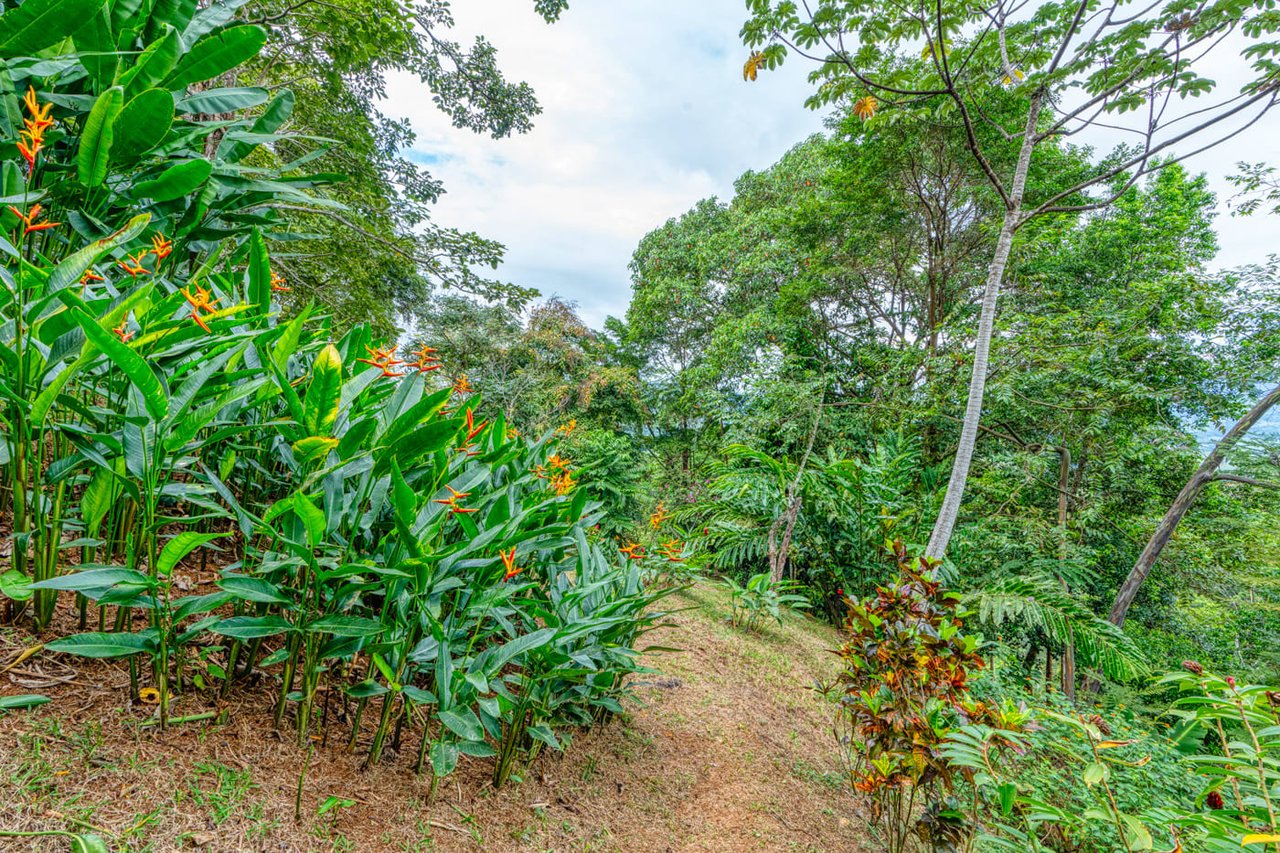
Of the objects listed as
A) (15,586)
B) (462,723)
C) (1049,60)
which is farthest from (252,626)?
(1049,60)

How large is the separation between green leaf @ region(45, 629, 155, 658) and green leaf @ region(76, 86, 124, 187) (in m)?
0.94

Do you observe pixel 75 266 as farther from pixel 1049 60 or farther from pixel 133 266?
pixel 1049 60

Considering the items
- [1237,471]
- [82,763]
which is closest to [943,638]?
[82,763]

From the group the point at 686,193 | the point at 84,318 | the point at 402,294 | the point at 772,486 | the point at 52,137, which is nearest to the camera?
the point at 84,318

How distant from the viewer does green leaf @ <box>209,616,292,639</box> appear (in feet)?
2.80

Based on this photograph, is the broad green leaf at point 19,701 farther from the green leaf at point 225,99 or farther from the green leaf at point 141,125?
the green leaf at point 225,99

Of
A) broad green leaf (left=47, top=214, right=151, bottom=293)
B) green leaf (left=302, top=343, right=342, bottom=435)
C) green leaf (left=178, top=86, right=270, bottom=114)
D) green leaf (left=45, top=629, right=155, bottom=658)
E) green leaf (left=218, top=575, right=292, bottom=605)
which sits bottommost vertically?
green leaf (left=45, top=629, right=155, bottom=658)

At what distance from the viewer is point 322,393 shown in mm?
872

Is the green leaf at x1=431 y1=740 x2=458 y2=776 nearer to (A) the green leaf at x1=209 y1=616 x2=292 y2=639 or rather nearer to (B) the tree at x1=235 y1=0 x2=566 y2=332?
(A) the green leaf at x1=209 y1=616 x2=292 y2=639

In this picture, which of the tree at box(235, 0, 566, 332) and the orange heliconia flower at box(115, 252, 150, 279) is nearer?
the orange heliconia flower at box(115, 252, 150, 279)

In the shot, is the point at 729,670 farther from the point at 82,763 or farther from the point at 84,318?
the point at 84,318

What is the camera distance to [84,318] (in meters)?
0.66

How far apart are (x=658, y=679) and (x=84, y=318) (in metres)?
2.31

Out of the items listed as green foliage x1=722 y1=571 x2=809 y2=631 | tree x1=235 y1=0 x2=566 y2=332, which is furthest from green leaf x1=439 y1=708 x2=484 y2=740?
tree x1=235 y1=0 x2=566 y2=332
